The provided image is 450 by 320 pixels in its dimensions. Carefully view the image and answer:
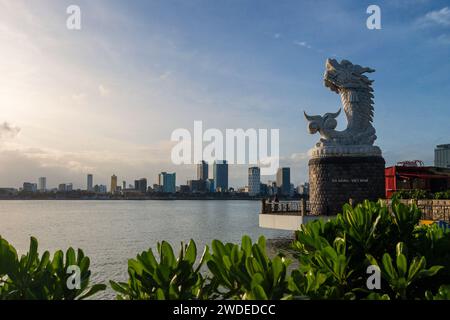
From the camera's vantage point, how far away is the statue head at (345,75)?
28016 millimetres

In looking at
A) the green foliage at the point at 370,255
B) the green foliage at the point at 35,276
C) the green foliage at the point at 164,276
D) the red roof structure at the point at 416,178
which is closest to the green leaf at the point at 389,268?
the green foliage at the point at 370,255

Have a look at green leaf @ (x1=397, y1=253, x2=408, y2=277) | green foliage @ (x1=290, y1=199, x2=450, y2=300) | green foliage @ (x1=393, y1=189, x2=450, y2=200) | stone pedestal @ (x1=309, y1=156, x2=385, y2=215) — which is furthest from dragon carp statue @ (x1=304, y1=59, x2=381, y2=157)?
green leaf @ (x1=397, y1=253, x2=408, y2=277)

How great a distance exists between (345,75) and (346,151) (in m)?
5.32

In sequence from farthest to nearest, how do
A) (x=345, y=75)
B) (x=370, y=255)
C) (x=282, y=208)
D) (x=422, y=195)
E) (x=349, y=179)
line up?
(x=282, y=208)
(x=345, y=75)
(x=349, y=179)
(x=422, y=195)
(x=370, y=255)

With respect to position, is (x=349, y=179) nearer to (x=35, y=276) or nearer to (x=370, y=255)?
(x=370, y=255)

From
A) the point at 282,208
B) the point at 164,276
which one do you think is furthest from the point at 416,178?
the point at 164,276

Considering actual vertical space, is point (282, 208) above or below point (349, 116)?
below

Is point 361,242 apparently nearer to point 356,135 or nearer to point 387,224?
point 387,224

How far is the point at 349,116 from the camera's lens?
92.8 ft

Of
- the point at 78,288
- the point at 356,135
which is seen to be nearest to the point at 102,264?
the point at 356,135

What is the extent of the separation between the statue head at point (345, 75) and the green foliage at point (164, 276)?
2652cm

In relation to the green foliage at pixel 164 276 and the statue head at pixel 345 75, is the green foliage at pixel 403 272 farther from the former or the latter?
the statue head at pixel 345 75

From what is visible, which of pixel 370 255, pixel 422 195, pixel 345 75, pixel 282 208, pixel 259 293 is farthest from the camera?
pixel 282 208
